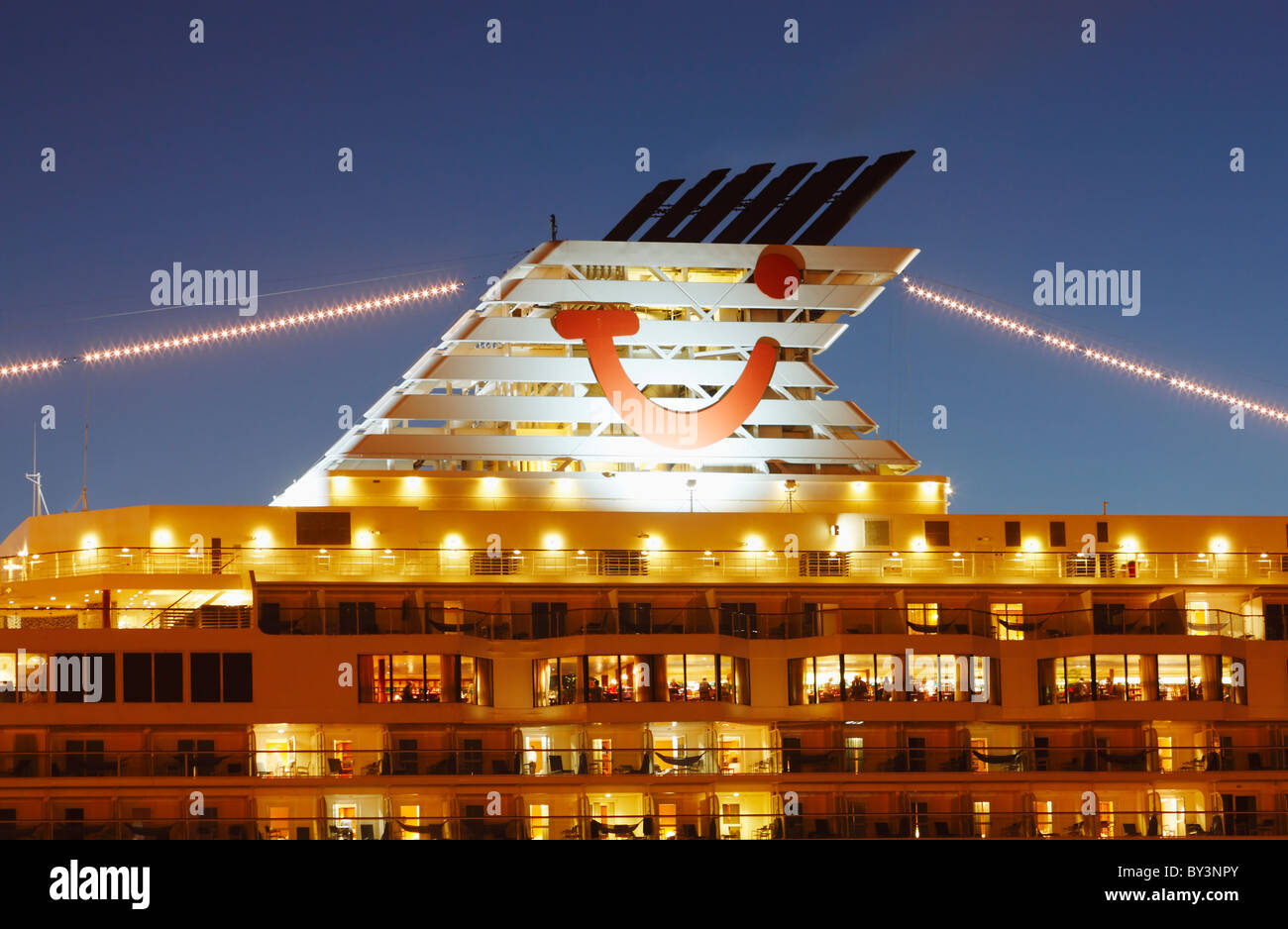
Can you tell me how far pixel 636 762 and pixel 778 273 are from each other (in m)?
14.3

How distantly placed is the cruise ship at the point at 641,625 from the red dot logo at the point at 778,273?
0.10m

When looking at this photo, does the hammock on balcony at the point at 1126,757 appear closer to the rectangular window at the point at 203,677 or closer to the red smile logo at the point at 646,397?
the red smile logo at the point at 646,397

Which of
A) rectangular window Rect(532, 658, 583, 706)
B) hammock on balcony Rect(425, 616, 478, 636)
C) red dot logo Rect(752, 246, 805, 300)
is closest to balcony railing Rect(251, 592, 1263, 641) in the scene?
hammock on balcony Rect(425, 616, 478, 636)

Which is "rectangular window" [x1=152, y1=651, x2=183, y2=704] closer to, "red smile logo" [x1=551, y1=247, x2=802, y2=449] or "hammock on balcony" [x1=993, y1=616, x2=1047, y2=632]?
"red smile logo" [x1=551, y1=247, x2=802, y2=449]

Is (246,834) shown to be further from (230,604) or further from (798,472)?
(798,472)

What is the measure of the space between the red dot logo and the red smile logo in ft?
5.20

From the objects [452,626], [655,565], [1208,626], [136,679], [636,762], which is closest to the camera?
[136,679]

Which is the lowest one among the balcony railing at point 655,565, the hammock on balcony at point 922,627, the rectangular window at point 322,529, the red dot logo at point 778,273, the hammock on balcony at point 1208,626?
the hammock on balcony at point 1208,626

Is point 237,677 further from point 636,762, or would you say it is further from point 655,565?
point 655,565

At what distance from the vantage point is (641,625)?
52.9 metres

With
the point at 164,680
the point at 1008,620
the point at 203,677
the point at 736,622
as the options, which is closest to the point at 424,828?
the point at 203,677

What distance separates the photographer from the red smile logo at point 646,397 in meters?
55.5

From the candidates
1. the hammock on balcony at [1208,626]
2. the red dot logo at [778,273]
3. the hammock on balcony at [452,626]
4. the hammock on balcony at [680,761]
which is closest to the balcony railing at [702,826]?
the hammock on balcony at [680,761]
